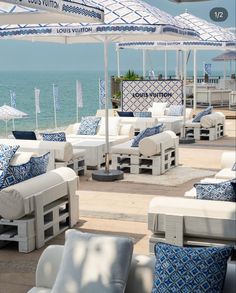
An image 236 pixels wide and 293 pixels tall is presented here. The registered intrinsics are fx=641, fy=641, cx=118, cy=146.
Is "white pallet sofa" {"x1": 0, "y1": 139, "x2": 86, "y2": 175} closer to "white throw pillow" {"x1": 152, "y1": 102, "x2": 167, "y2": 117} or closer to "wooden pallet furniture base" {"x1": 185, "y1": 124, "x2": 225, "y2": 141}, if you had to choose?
"wooden pallet furniture base" {"x1": 185, "y1": 124, "x2": 225, "y2": 141}

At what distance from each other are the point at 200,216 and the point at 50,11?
2377 mm

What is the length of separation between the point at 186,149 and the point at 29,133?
394cm

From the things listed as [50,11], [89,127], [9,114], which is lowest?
[89,127]

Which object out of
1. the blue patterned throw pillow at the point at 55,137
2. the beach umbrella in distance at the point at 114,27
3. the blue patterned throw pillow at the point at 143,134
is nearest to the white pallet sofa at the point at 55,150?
the blue patterned throw pillow at the point at 55,137

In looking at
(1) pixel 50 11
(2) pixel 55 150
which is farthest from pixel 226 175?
(1) pixel 50 11

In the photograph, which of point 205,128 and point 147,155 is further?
point 205,128

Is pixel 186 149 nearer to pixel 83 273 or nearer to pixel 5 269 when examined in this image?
pixel 5 269

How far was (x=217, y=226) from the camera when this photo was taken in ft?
15.8

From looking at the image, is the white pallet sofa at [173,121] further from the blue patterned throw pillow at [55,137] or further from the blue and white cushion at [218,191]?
the blue and white cushion at [218,191]

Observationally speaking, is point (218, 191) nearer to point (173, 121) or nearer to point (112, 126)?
point (112, 126)

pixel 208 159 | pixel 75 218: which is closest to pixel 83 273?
pixel 75 218

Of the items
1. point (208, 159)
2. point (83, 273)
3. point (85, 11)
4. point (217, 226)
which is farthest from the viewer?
point (208, 159)

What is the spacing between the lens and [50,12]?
634 centimetres

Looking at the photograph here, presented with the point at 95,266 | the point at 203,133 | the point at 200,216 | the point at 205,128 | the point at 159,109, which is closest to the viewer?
the point at 95,266
